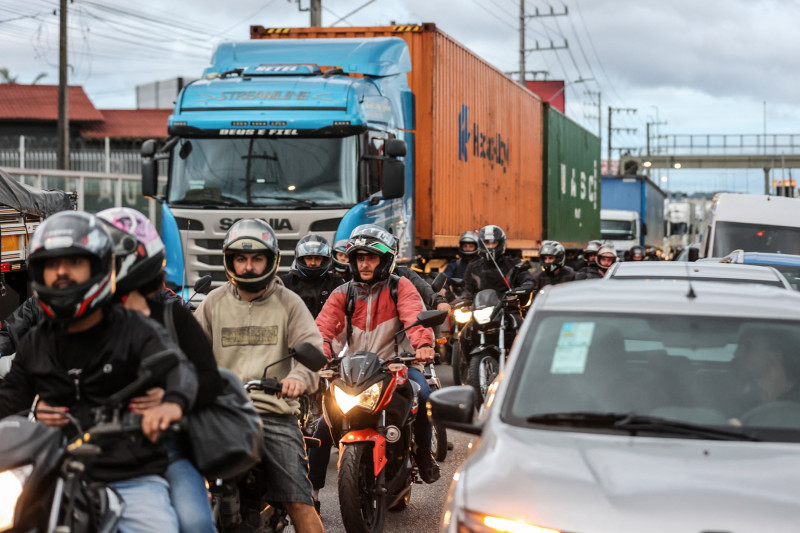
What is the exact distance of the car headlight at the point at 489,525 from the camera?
374 cm

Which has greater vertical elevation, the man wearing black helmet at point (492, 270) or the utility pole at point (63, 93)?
the utility pole at point (63, 93)

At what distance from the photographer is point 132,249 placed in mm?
4188

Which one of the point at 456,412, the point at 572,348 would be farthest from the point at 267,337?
the point at 572,348

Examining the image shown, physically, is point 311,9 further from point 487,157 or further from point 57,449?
point 57,449

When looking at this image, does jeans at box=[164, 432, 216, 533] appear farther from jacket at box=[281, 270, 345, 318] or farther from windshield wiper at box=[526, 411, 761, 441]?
jacket at box=[281, 270, 345, 318]

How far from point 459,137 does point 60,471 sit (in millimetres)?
15546

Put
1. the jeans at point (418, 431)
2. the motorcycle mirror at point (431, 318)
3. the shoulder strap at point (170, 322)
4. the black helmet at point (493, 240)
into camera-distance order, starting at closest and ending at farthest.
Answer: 1. the shoulder strap at point (170, 322)
2. the motorcycle mirror at point (431, 318)
3. the jeans at point (418, 431)
4. the black helmet at point (493, 240)

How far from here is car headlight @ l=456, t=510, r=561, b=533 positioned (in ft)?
12.3

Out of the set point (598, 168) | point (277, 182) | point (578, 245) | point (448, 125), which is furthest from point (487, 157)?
point (598, 168)

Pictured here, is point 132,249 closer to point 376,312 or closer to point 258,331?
point 258,331

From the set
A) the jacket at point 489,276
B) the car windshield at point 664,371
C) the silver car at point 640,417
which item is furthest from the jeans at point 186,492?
the jacket at point 489,276

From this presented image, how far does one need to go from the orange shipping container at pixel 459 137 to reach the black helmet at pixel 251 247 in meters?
11.4

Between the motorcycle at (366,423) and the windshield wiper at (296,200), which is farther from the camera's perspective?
the windshield wiper at (296,200)

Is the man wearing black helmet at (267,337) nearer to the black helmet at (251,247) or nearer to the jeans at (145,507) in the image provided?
the black helmet at (251,247)
